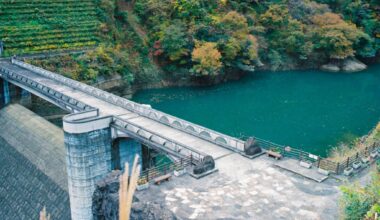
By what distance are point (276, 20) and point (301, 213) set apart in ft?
202

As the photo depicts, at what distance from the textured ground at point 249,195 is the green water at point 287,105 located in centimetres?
1859

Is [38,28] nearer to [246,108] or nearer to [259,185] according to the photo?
[246,108]

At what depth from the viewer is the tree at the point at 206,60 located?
192 feet

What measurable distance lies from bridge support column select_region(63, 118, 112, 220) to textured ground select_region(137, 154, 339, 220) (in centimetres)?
792

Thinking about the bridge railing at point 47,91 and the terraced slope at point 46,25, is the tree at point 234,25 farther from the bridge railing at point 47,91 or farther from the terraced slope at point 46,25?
the bridge railing at point 47,91

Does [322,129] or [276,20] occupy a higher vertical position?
[276,20]

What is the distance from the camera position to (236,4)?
74812 millimetres

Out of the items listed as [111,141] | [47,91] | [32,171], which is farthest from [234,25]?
[111,141]

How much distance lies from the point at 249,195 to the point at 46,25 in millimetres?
46399

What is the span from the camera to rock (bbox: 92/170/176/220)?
1359 centimetres

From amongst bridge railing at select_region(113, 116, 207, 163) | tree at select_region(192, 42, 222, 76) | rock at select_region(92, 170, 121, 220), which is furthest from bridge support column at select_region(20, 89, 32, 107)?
rock at select_region(92, 170, 121, 220)

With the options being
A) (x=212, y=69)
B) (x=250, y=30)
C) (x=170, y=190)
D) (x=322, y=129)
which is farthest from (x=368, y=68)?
(x=170, y=190)

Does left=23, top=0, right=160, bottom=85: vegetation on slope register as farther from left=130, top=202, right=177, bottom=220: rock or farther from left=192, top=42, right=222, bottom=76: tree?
left=130, top=202, right=177, bottom=220: rock

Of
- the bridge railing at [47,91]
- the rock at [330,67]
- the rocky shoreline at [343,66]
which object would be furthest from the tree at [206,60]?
the bridge railing at [47,91]
